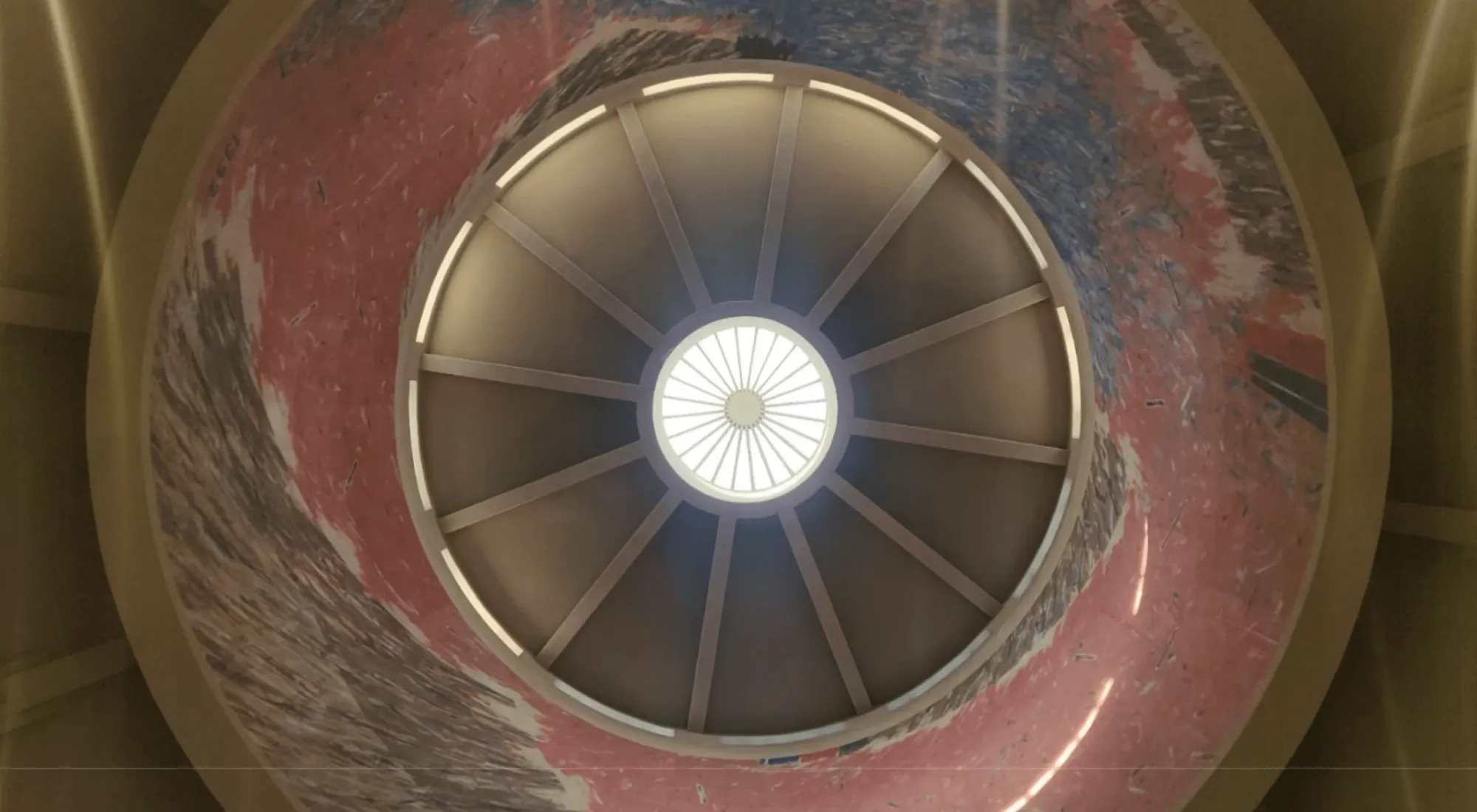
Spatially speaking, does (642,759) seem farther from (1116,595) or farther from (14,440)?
(14,440)

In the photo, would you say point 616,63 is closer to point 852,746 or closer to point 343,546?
point 343,546

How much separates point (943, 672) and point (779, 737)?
1.05 meters

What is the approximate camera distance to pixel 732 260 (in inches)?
207

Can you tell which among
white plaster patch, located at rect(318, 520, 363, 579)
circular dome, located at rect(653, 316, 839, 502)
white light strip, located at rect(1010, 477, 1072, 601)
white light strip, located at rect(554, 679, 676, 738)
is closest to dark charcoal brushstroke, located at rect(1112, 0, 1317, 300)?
white light strip, located at rect(1010, 477, 1072, 601)

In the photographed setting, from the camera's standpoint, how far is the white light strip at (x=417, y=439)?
5027 millimetres

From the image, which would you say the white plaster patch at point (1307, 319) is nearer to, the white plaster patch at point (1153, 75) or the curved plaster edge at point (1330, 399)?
the curved plaster edge at point (1330, 399)

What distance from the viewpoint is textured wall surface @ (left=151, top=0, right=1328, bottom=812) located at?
387 cm

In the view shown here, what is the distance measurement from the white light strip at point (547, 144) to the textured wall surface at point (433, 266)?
5.9 inches

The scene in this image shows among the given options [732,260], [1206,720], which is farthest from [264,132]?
[1206,720]

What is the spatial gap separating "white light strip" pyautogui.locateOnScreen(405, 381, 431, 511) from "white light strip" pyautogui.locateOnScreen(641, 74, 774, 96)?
210 centimetres

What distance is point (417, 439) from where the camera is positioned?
516cm

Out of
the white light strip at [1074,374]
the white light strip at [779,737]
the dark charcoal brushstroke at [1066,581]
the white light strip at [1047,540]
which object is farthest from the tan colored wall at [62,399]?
the white light strip at [1074,374]

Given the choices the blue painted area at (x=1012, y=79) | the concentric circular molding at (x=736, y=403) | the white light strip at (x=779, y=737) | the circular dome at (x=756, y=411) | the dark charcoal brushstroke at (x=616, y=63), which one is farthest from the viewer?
the circular dome at (x=756, y=411)

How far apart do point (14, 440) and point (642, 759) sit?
10.8ft
